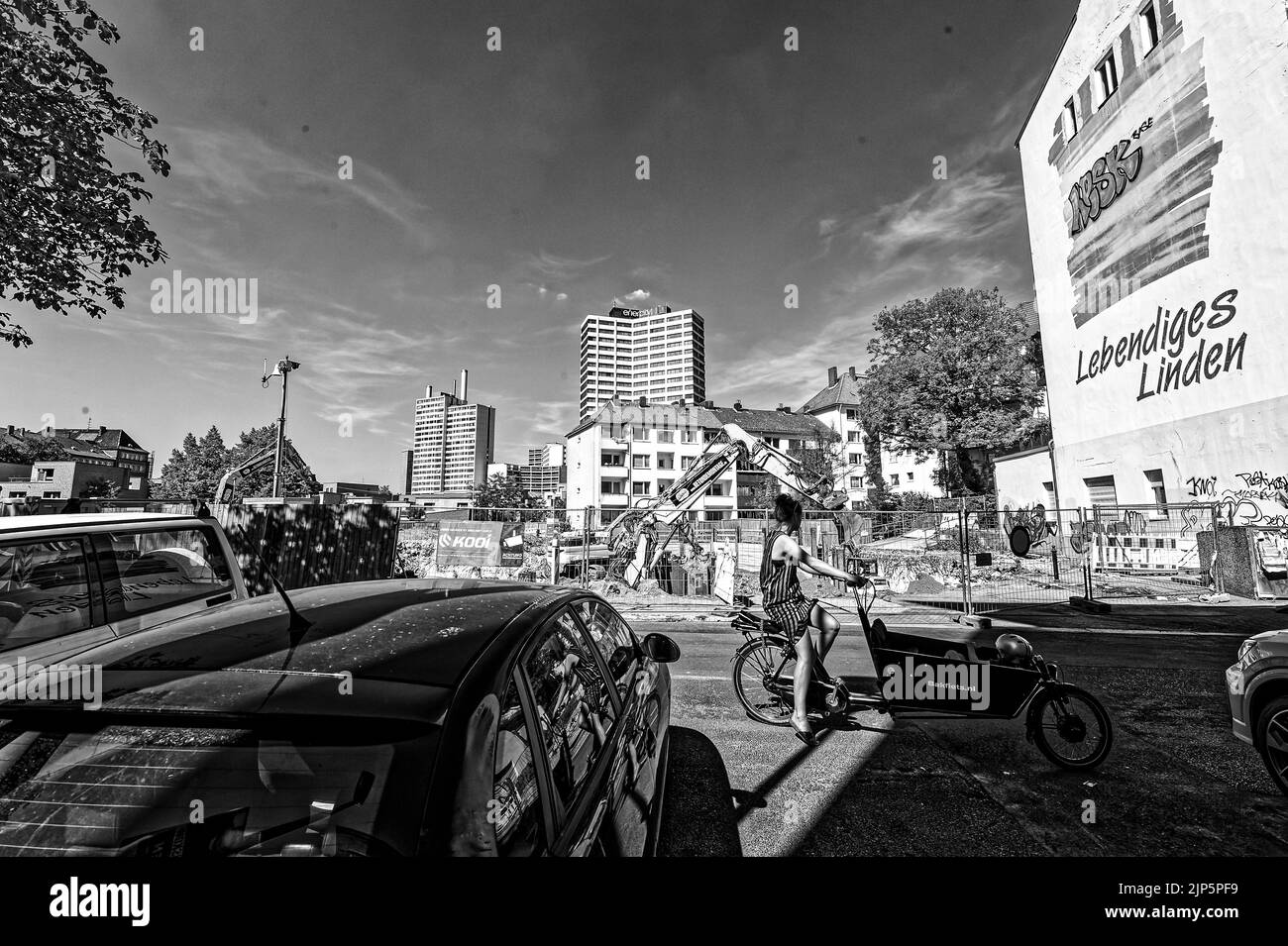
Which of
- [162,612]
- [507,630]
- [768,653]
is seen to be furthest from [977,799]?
[162,612]

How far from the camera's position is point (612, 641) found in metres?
3.21

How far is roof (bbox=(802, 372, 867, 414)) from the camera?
6931 centimetres

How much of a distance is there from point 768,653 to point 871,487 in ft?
186

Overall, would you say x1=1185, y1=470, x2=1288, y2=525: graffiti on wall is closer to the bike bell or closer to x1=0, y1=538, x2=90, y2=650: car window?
the bike bell

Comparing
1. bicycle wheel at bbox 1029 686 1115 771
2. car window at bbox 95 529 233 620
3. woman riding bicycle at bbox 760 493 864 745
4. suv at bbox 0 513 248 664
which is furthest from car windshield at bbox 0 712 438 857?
bicycle wheel at bbox 1029 686 1115 771

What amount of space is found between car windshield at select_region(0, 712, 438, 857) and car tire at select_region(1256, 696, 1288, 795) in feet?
17.1

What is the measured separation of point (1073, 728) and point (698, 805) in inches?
115

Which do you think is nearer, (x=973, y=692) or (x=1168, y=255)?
(x=973, y=692)

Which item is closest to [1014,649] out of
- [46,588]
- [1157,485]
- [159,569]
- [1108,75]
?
[159,569]

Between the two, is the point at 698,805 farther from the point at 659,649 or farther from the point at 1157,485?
the point at 1157,485

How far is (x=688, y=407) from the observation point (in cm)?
6188

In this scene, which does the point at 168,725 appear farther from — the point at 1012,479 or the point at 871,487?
the point at 871,487
